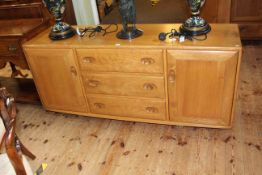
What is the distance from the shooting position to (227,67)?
150cm

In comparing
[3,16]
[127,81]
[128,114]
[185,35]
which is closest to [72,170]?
[128,114]

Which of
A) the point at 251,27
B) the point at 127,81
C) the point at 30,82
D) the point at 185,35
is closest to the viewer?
the point at 185,35

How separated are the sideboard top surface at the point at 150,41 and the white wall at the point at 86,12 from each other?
3.19 feet

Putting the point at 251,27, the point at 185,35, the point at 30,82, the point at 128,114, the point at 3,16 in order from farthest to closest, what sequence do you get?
the point at 251,27, the point at 30,82, the point at 3,16, the point at 128,114, the point at 185,35

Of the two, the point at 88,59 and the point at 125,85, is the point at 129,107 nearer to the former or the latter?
the point at 125,85

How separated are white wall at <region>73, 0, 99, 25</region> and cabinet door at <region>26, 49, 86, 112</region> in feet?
3.61

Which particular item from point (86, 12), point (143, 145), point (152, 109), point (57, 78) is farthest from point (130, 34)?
point (86, 12)

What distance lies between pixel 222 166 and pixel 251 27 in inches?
71.9

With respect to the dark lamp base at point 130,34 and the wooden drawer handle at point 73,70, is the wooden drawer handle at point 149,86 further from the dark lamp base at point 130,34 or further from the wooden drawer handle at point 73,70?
the wooden drawer handle at point 73,70

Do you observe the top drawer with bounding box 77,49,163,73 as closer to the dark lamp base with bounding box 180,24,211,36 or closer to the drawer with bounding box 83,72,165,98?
the drawer with bounding box 83,72,165,98

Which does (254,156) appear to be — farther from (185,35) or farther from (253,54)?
(253,54)

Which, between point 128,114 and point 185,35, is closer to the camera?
point 185,35

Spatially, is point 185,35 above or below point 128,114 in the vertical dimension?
above

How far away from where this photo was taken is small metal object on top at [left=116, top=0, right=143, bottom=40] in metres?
1.65
